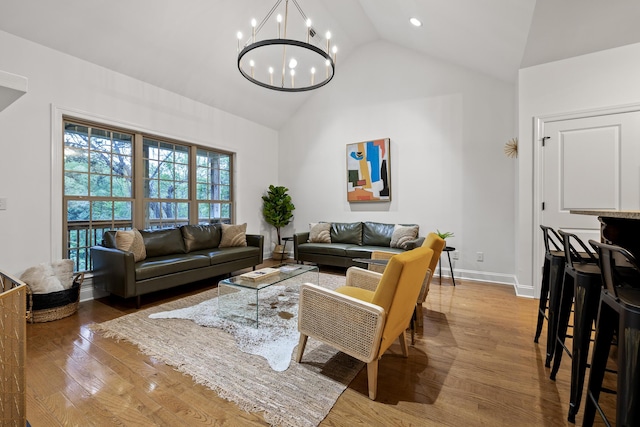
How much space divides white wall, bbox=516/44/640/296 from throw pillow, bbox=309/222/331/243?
9.63ft

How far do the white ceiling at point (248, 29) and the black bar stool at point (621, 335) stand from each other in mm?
2746

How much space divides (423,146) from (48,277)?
5184 millimetres

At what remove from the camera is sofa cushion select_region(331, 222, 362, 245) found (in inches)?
201

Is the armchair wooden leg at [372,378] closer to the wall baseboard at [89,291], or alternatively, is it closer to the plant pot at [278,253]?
the wall baseboard at [89,291]

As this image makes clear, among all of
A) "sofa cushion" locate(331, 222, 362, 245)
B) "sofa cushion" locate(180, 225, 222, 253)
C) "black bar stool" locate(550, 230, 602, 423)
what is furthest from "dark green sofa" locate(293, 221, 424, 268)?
"black bar stool" locate(550, 230, 602, 423)

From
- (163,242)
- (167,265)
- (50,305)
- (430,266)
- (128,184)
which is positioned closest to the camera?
(430,266)

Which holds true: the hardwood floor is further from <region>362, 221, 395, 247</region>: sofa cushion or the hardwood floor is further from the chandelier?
the chandelier

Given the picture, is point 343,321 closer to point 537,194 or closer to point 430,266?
point 430,266

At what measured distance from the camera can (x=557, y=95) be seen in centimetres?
338

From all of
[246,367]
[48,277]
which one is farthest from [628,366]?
[48,277]

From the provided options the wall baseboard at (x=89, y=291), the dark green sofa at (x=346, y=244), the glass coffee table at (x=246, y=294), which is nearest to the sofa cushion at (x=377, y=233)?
the dark green sofa at (x=346, y=244)

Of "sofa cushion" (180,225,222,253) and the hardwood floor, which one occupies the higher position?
"sofa cushion" (180,225,222,253)

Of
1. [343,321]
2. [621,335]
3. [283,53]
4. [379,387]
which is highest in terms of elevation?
[283,53]

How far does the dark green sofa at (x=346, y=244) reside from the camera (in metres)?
4.61
